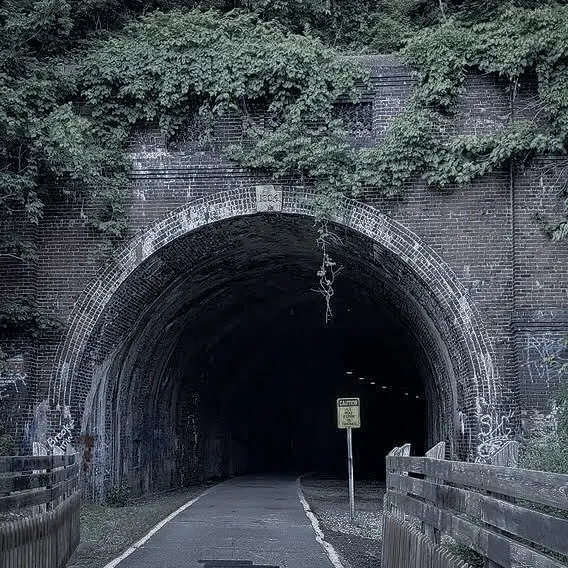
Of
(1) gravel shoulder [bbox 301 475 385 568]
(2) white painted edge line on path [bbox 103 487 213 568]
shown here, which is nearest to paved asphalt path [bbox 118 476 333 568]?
(2) white painted edge line on path [bbox 103 487 213 568]

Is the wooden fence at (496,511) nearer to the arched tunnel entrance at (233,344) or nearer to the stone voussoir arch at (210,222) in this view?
the stone voussoir arch at (210,222)

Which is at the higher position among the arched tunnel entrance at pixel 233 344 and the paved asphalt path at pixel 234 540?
the arched tunnel entrance at pixel 233 344

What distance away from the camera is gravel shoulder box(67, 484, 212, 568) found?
11.7m

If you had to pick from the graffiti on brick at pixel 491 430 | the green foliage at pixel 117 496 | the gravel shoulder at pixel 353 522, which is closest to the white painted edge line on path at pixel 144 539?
the green foliage at pixel 117 496

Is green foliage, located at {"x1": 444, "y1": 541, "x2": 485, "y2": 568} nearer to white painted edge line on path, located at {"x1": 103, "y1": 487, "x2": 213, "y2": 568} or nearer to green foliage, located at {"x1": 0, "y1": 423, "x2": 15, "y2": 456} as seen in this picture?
white painted edge line on path, located at {"x1": 103, "y1": 487, "x2": 213, "y2": 568}

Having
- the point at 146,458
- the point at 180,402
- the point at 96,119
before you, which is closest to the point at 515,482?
the point at 96,119

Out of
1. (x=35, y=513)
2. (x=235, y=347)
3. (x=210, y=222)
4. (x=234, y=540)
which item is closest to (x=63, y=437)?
(x=210, y=222)

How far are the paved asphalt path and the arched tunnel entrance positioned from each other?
344 centimetres

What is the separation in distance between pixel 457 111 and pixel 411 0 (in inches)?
175

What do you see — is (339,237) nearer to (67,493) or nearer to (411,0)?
(411,0)

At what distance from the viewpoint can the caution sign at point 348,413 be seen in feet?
60.0

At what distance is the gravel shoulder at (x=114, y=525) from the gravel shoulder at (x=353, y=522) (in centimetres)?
295

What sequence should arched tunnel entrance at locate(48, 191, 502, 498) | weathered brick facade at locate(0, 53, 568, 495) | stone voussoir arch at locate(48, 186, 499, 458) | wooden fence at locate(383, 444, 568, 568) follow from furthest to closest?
arched tunnel entrance at locate(48, 191, 502, 498) → stone voussoir arch at locate(48, 186, 499, 458) → weathered brick facade at locate(0, 53, 568, 495) → wooden fence at locate(383, 444, 568, 568)

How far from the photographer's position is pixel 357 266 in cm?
2036
